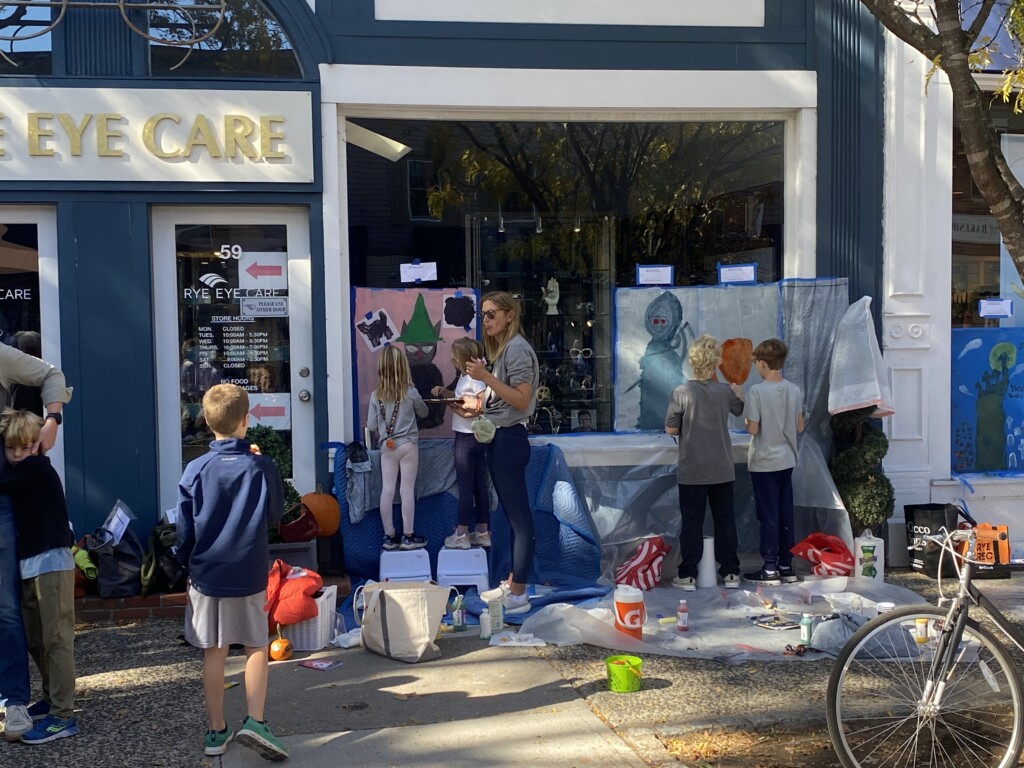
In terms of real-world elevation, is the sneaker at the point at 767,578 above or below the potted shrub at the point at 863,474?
below

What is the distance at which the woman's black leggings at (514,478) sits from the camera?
617 centimetres

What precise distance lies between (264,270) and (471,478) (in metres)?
2.07

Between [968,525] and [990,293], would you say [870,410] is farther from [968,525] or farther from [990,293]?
[990,293]

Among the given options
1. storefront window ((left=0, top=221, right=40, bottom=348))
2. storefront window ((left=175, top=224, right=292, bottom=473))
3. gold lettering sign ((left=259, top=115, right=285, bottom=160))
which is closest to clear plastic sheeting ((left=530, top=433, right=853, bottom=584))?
storefront window ((left=175, top=224, right=292, bottom=473))

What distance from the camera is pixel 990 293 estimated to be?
26.6ft

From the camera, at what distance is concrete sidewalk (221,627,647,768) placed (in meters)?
4.30

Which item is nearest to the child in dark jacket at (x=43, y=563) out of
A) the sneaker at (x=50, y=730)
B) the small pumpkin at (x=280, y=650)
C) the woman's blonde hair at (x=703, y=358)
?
the sneaker at (x=50, y=730)

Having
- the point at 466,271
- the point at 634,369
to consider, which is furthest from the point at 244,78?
the point at 634,369

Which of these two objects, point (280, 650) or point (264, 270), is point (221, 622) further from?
point (264, 270)

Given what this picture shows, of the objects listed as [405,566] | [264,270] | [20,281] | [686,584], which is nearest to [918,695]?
[686,584]

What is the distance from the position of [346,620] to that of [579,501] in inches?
71.2

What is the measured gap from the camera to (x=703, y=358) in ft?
22.8

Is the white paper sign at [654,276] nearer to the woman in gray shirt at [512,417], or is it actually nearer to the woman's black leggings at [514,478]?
the woman in gray shirt at [512,417]

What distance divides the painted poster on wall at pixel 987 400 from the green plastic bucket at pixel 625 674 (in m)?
4.13
